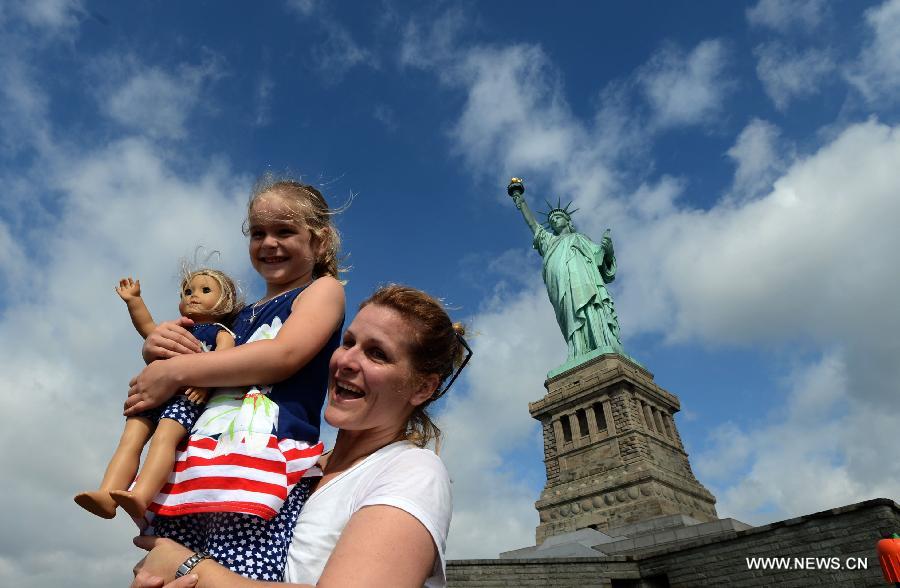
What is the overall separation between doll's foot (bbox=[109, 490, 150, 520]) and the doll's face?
3.21 feet

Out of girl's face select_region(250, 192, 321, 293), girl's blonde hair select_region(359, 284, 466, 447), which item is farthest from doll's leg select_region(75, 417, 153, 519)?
girl's blonde hair select_region(359, 284, 466, 447)

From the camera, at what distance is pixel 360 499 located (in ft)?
5.67

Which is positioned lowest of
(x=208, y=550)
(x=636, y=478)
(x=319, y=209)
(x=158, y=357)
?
(x=208, y=550)

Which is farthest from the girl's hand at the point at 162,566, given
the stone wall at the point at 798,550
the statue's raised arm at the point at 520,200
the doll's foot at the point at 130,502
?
the statue's raised arm at the point at 520,200

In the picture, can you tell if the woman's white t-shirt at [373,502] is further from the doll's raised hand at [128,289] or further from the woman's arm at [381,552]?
the doll's raised hand at [128,289]

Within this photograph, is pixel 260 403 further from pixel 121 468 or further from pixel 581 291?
pixel 581 291

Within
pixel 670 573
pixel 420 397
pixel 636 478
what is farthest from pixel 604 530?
pixel 420 397

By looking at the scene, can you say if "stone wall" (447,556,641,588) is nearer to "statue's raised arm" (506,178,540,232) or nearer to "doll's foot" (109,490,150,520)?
"doll's foot" (109,490,150,520)

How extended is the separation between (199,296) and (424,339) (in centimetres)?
112

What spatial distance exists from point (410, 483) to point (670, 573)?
14711mm

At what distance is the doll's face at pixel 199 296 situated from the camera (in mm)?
2572

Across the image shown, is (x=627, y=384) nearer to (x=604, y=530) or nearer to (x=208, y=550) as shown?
(x=604, y=530)

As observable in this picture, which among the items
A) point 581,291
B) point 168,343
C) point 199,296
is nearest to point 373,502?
point 168,343

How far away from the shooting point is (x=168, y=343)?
2123mm
